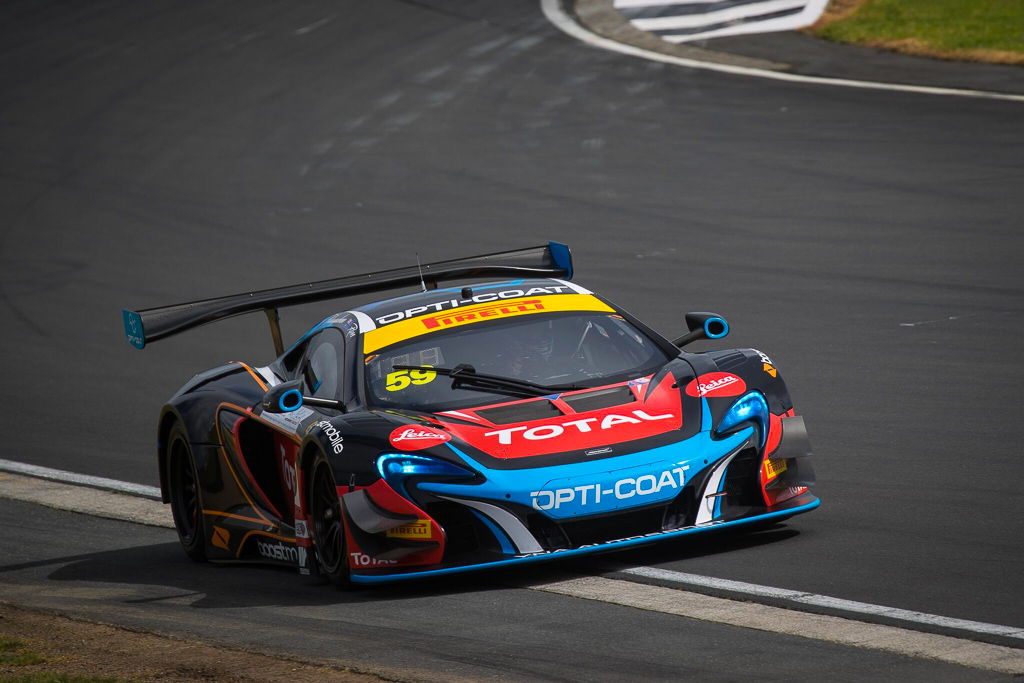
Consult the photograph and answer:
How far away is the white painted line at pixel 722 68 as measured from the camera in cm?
2078

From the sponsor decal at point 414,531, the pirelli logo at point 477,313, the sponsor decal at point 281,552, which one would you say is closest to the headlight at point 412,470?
the sponsor decal at point 414,531

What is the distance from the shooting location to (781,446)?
779 cm

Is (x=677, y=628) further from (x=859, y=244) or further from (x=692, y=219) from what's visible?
(x=692, y=219)

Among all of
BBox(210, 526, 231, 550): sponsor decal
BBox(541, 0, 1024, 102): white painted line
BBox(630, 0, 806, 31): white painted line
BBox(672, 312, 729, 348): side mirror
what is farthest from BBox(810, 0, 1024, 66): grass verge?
BBox(210, 526, 231, 550): sponsor decal

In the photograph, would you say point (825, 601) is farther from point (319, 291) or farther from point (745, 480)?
point (319, 291)

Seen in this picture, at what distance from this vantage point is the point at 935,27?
24.2 meters

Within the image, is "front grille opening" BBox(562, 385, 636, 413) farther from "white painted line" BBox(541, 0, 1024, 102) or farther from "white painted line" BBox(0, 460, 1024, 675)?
"white painted line" BBox(541, 0, 1024, 102)

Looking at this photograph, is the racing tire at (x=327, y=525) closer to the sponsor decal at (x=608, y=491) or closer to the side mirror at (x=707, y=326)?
the sponsor decal at (x=608, y=491)

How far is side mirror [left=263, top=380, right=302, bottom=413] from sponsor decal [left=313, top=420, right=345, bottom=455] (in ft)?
1.15

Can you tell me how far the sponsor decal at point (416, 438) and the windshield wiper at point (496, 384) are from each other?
2.08ft

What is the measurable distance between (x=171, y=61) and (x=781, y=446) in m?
21.1

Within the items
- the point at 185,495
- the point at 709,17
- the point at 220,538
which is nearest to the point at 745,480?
the point at 220,538

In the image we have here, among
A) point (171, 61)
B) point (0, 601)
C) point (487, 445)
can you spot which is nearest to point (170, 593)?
point (0, 601)

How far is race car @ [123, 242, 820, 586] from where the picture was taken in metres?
7.26
